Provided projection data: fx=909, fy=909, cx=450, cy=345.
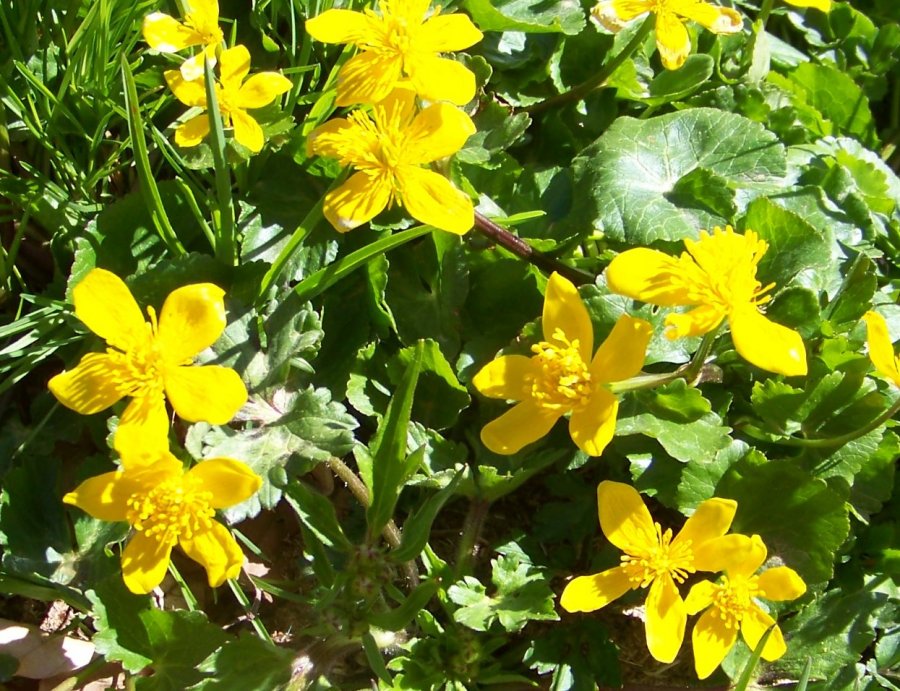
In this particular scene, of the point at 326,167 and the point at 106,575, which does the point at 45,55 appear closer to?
the point at 326,167

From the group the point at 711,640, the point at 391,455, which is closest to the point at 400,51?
the point at 391,455

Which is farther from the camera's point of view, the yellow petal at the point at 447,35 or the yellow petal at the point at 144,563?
the yellow petal at the point at 447,35

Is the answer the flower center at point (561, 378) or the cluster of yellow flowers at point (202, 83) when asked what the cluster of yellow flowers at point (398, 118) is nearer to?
the cluster of yellow flowers at point (202, 83)

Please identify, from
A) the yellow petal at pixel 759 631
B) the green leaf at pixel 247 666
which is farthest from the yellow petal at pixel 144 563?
the yellow petal at pixel 759 631

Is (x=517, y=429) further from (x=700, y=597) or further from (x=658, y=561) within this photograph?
(x=700, y=597)

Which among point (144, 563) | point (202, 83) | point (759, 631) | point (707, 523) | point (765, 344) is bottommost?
point (759, 631)

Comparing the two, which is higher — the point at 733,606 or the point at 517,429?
the point at 517,429
